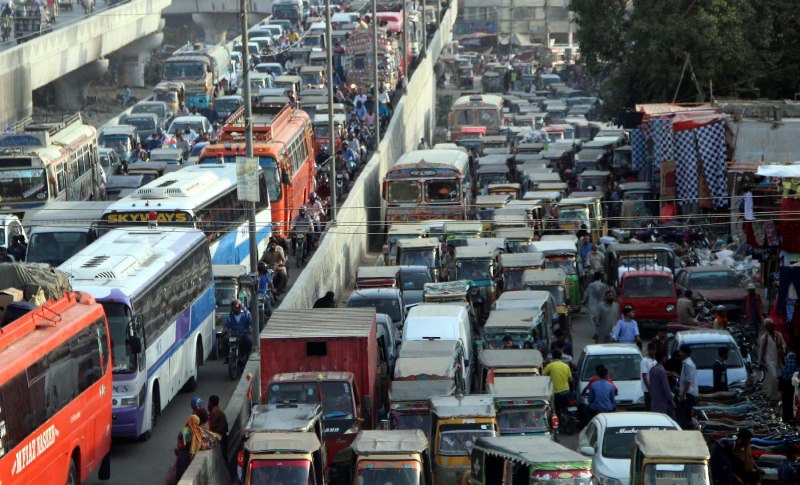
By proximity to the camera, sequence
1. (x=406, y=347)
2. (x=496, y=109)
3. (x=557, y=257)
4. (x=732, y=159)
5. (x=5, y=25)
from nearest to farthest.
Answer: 1. (x=406, y=347)
2. (x=557, y=257)
3. (x=732, y=159)
4. (x=496, y=109)
5. (x=5, y=25)

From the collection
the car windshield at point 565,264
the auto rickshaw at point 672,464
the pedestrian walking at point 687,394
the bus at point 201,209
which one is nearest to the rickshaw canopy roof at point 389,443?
the auto rickshaw at point 672,464

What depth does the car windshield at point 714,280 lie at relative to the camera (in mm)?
30969

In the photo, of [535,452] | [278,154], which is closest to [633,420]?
[535,452]

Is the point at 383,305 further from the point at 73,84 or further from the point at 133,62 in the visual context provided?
the point at 133,62

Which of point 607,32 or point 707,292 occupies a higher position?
point 607,32

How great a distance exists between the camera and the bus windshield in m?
38.9

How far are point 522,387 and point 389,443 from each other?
3.48m

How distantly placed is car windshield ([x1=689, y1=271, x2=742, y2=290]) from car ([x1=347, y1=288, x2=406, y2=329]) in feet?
17.9

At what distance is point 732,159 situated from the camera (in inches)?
1407

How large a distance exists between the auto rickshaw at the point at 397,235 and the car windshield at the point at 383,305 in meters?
5.69

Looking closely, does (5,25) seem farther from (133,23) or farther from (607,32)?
(607,32)

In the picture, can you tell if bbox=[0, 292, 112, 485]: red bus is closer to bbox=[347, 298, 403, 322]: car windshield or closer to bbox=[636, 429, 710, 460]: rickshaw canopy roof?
bbox=[636, 429, 710, 460]: rickshaw canopy roof

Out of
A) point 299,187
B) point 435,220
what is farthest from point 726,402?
point 299,187

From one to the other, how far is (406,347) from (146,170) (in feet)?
74.4
